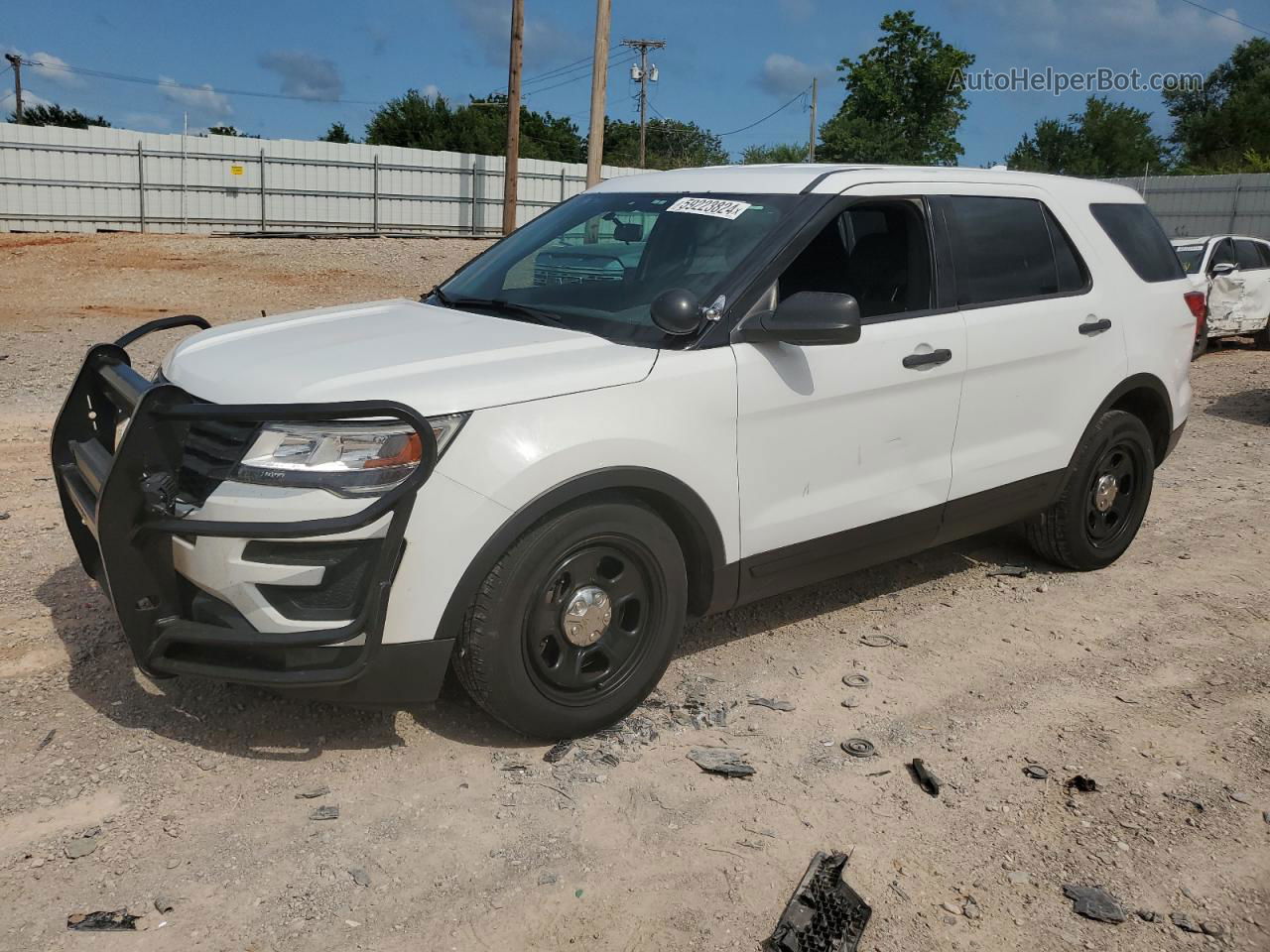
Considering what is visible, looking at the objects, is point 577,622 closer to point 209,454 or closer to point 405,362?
point 405,362

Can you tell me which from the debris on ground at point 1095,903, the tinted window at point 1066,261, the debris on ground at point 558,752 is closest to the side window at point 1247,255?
→ the tinted window at point 1066,261

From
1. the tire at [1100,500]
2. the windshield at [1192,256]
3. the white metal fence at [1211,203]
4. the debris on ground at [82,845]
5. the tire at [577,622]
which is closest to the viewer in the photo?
Answer: the debris on ground at [82,845]

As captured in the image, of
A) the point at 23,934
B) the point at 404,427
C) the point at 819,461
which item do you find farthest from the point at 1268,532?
the point at 23,934

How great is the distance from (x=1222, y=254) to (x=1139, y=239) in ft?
35.0

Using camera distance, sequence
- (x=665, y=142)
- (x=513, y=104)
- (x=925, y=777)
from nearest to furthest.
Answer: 1. (x=925, y=777)
2. (x=513, y=104)
3. (x=665, y=142)

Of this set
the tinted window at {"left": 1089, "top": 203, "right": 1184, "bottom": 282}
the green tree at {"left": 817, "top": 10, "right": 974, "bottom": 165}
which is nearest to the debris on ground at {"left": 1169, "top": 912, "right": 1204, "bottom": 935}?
the tinted window at {"left": 1089, "top": 203, "right": 1184, "bottom": 282}

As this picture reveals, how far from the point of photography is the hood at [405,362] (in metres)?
3.30

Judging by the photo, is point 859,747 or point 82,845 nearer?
point 82,845

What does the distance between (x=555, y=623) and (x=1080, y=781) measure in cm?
178

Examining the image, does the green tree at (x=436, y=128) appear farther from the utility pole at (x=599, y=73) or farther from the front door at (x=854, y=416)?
the front door at (x=854, y=416)

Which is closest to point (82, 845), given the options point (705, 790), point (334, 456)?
point (334, 456)

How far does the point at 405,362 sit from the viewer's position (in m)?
3.49

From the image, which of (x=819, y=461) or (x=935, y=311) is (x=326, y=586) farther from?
(x=935, y=311)

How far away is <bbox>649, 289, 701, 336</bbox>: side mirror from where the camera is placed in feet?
12.4
